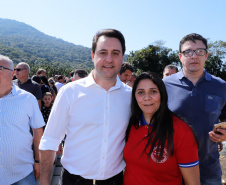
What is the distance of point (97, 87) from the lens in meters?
1.79

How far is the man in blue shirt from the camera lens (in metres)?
2.07

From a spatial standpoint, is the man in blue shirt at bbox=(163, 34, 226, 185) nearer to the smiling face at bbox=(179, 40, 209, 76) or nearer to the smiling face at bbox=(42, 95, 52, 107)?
the smiling face at bbox=(179, 40, 209, 76)

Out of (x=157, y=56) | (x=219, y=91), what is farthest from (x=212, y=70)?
(x=219, y=91)

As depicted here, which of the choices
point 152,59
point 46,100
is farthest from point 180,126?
point 152,59

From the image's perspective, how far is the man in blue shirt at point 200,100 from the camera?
207 centimetres

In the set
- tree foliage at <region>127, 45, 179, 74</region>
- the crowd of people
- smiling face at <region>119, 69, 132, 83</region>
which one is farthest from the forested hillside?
the crowd of people

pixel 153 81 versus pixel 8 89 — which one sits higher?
pixel 153 81

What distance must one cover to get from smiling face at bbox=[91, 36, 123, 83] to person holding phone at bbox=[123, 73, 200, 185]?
330mm

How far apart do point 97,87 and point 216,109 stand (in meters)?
1.42

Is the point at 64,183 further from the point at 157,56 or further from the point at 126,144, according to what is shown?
the point at 157,56

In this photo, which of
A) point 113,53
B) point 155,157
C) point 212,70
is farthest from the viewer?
point 212,70

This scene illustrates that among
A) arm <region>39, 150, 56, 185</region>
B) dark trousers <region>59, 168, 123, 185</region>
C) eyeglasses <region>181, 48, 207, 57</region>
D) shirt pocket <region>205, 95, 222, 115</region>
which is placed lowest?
dark trousers <region>59, 168, 123, 185</region>

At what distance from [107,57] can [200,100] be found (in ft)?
4.01

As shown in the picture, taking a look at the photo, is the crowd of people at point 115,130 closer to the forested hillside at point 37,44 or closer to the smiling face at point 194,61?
the smiling face at point 194,61
